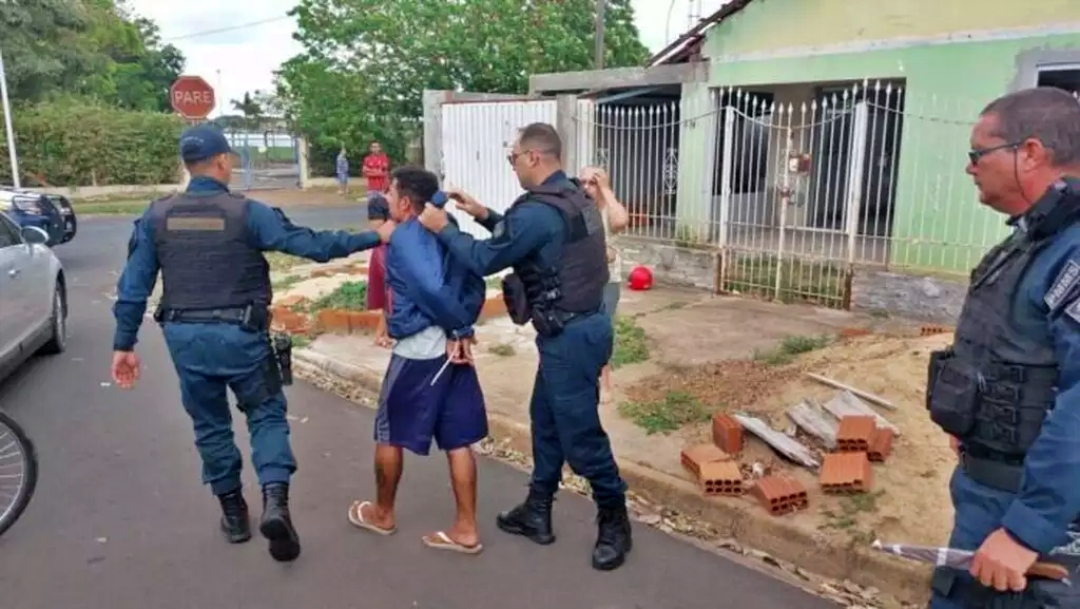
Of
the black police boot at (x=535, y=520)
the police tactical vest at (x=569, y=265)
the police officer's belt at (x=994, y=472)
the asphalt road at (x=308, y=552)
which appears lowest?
the asphalt road at (x=308, y=552)

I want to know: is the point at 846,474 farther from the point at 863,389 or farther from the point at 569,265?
the point at 569,265

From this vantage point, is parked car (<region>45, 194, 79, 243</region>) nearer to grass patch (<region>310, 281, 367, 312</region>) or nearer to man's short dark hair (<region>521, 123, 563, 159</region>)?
grass patch (<region>310, 281, 367, 312</region>)

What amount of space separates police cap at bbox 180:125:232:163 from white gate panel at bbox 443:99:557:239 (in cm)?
661

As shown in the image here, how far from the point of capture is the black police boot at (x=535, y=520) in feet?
12.3

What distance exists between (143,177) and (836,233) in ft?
72.0

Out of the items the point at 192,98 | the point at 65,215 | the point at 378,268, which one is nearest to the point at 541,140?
the point at 378,268

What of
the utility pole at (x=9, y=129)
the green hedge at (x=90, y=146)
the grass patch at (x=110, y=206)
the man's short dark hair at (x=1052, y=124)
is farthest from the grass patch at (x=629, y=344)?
the green hedge at (x=90, y=146)

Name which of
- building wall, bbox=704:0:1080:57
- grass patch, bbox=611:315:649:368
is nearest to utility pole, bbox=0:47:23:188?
building wall, bbox=704:0:1080:57

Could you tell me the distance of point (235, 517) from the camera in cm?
369

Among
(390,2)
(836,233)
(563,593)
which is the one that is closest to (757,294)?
(836,233)

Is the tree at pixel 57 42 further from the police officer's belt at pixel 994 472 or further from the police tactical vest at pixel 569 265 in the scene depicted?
the police officer's belt at pixel 994 472

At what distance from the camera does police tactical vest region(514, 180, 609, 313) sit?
329cm

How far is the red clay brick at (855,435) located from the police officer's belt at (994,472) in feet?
7.35

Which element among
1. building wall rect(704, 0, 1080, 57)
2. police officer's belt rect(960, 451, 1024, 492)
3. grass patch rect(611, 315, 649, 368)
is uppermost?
building wall rect(704, 0, 1080, 57)
